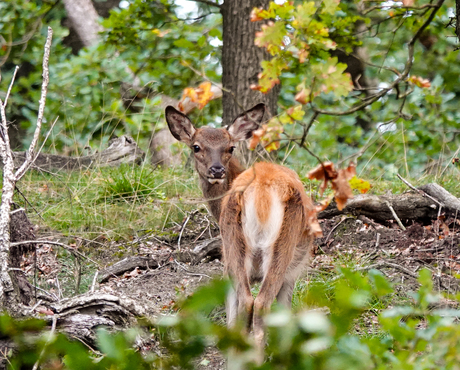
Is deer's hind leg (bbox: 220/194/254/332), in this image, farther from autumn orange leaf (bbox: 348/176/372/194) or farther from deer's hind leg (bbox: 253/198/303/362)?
autumn orange leaf (bbox: 348/176/372/194)

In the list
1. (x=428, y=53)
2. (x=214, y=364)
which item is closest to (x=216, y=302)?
(x=214, y=364)

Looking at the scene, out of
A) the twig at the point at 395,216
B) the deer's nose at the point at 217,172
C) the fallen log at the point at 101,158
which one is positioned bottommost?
the fallen log at the point at 101,158

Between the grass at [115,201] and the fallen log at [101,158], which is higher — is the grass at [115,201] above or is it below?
above

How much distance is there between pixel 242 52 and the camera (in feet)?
26.1

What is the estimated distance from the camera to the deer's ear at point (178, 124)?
617 centimetres

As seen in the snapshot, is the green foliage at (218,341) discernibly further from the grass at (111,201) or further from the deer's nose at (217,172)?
the grass at (111,201)

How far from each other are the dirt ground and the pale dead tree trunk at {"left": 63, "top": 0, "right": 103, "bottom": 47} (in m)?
7.81

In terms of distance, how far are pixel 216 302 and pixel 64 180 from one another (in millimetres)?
6795

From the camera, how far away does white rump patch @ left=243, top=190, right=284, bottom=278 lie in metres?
3.67

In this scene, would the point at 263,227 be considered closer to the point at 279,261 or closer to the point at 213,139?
the point at 279,261

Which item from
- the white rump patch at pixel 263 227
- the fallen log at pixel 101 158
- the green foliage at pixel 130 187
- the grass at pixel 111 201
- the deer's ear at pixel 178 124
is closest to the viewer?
the white rump patch at pixel 263 227

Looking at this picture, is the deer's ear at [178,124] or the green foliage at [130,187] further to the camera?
the green foliage at [130,187]

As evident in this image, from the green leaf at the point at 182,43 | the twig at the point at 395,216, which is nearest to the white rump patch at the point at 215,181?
the twig at the point at 395,216

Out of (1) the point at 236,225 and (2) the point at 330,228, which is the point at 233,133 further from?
(1) the point at 236,225
